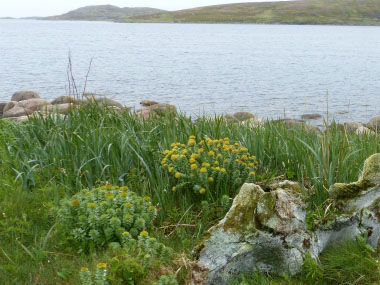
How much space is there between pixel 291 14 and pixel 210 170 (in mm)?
137962

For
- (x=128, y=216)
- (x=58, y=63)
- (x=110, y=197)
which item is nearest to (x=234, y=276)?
(x=128, y=216)

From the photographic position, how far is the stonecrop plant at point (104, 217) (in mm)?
3945

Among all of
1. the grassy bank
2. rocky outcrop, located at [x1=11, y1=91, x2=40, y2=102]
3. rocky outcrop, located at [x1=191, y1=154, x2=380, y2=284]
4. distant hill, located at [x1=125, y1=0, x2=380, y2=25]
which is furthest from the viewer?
distant hill, located at [x1=125, y1=0, x2=380, y2=25]

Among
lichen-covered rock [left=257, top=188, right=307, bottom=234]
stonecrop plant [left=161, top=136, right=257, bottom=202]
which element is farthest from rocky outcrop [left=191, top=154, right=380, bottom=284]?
stonecrop plant [left=161, top=136, right=257, bottom=202]

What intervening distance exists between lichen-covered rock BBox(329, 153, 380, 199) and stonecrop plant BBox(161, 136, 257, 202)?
0.97m

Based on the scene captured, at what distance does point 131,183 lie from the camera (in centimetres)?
540

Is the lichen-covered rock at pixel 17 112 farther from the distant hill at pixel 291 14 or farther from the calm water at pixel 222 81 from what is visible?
the distant hill at pixel 291 14

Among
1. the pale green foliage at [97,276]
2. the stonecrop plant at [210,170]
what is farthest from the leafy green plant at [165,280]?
the stonecrop plant at [210,170]

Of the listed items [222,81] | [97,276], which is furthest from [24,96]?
[97,276]

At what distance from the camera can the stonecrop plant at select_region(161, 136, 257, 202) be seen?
471cm

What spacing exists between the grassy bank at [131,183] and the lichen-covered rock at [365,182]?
0.33 meters

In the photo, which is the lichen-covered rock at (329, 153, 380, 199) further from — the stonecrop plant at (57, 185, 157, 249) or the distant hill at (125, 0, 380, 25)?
the distant hill at (125, 0, 380, 25)

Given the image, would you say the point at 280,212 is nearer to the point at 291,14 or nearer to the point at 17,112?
the point at 17,112

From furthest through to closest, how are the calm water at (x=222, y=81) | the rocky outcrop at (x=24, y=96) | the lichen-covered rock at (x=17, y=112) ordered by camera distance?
1. the calm water at (x=222, y=81)
2. the rocky outcrop at (x=24, y=96)
3. the lichen-covered rock at (x=17, y=112)
